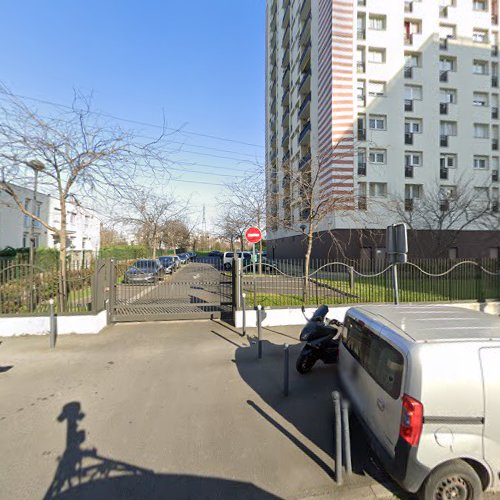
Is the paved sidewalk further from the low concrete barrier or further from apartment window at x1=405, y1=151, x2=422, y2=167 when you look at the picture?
apartment window at x1=405, y1=151, x2=422, y2=167

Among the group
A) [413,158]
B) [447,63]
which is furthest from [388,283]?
[447,63]

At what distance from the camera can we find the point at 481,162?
75.3 feet

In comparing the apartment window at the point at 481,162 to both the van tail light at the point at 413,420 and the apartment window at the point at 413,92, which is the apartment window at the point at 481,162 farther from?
the van tail light at the point at 413,420

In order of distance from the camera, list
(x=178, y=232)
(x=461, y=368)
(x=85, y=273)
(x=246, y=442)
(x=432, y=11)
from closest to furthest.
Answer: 1. (x=461, y=368)
2. (x=246, y=442)
3. (x=85, y=273)
4. (x=432, y=11)
5. (x=178, y=232)

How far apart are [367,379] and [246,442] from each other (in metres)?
1.50

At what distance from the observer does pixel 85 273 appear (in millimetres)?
7367

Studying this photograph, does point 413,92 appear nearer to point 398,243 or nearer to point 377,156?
point 377,156

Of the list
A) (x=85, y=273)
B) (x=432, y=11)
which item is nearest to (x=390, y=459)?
(x=85, y=273)

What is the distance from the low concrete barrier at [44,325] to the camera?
6.68 m

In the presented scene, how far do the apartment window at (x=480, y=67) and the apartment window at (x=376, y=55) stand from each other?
790 centimetres

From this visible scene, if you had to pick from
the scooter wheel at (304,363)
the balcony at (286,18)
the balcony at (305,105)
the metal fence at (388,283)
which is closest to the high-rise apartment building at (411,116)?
the balcony at (305,105)

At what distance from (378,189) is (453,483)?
22.0 meters

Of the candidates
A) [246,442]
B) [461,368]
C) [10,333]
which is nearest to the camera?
[461,368]

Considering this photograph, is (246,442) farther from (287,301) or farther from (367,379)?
(287,301)
